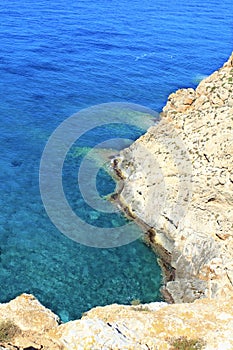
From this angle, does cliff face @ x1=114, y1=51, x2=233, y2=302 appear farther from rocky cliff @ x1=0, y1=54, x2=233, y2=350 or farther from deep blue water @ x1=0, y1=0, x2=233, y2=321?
deep blue water @ x1=0, y1=0, x2=233, y2=321

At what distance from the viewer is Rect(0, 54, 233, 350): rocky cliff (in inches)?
811

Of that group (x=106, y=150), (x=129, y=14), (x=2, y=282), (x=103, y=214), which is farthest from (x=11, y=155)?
(x=129, y=14)

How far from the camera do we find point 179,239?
42781 millimetres

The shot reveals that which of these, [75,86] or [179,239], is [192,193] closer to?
[179,239]

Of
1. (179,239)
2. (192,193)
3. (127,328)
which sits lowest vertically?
(179,239)

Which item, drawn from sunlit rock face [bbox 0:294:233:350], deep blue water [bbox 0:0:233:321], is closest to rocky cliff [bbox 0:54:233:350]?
sunlit rock face [bbox 0:294:233:350]

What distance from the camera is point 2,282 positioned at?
126 feet

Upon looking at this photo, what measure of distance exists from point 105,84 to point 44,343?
214ft

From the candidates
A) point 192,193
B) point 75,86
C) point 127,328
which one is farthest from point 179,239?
point 75,86

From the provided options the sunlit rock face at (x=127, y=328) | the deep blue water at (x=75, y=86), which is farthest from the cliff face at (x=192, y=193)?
the sunlit rock face at (x=127, y=328)

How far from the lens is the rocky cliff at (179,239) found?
2059 centimetres

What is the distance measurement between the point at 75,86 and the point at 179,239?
1767 inches

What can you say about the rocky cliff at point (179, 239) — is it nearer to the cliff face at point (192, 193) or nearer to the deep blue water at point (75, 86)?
the cliff face at point (192, 193)

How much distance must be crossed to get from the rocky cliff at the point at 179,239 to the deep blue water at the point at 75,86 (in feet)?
11.7
